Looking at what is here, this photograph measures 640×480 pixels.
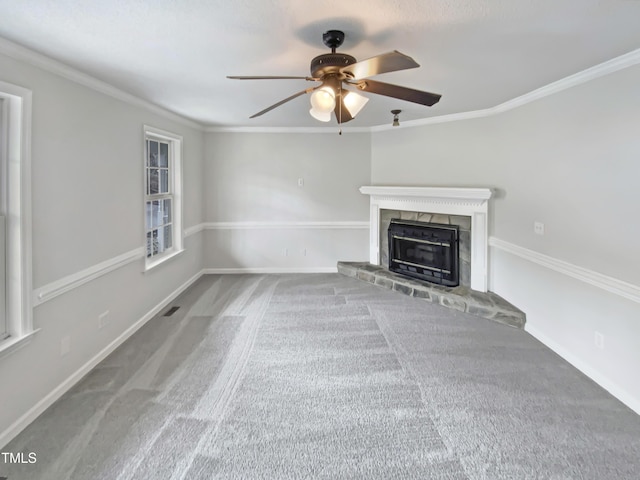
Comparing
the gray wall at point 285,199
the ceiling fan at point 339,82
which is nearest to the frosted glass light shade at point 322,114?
the ceiling fan at point 339,82

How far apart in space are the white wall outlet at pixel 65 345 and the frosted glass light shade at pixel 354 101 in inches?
101

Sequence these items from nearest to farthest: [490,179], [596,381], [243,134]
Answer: [596,381] → [490,179] → [243,134]

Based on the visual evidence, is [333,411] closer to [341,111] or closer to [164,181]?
[341,111]

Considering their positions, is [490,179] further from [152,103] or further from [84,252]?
[84,252]

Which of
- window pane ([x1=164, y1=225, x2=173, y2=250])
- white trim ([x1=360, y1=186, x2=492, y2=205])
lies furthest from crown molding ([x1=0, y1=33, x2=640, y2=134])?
window pane ([x1=164, y1=225, x2=173, y2=250])

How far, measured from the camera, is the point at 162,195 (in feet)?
14.4

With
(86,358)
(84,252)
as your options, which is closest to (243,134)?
(84,252)

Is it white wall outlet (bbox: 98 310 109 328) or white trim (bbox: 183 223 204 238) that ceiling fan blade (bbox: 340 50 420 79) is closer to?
white wall outlet (bbox: 98 310 109 328)

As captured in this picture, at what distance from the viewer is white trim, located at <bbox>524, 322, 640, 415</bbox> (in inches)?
92.1

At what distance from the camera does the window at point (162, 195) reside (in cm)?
411

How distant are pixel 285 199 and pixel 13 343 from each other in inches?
161

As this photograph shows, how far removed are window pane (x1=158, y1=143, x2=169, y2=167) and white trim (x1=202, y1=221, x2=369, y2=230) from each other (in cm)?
137

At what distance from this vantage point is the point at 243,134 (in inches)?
220

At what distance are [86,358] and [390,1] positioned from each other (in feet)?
10.5
